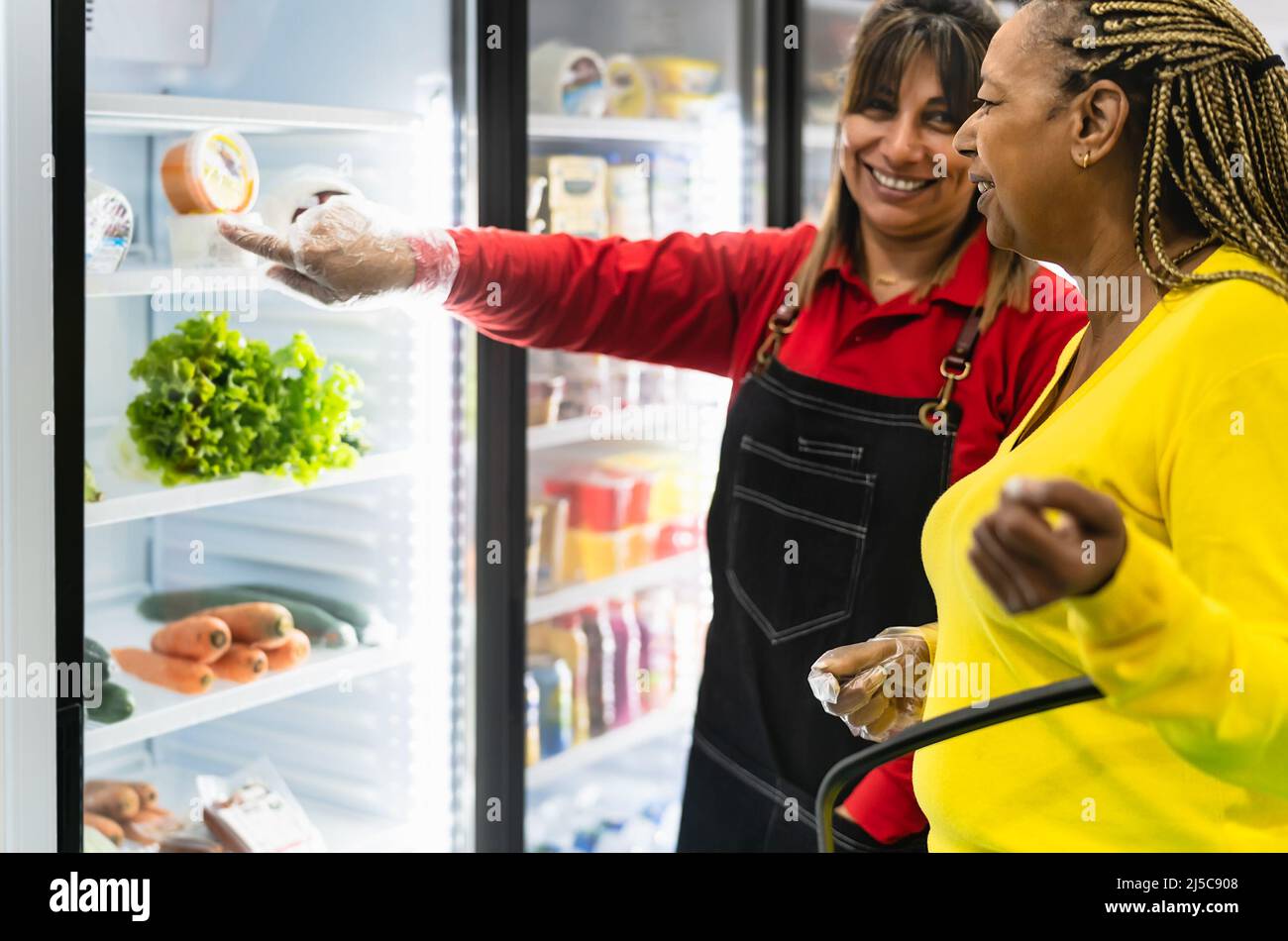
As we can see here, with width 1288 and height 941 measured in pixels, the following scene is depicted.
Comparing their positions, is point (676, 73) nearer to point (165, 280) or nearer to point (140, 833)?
point (165, 280)

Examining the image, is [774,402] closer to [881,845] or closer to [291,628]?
[881,845]

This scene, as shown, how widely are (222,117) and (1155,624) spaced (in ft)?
4.30

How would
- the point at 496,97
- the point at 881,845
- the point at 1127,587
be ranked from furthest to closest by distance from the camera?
the point at 496,97
the point at 881,845
the point at 1127,587

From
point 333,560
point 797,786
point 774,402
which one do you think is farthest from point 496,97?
point 797,786

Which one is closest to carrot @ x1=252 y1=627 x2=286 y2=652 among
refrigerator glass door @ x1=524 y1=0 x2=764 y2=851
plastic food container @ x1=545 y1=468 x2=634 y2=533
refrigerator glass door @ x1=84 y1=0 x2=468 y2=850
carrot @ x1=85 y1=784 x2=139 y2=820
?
refrigerator glass door @ x1=84 y1=0 x2=468 y2=850

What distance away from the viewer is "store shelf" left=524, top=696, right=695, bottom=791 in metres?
2.34

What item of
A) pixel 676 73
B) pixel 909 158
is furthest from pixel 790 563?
pixel 676 73

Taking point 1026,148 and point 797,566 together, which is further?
point 797,566

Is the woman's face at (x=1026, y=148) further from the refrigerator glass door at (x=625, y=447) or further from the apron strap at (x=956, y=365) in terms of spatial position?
the refrigerator glass door at (x=625, y=447)

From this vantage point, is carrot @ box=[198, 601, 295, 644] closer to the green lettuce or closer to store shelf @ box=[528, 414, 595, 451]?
the green lettuce

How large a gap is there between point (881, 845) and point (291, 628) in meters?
0.90

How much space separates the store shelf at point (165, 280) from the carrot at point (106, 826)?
69 cm

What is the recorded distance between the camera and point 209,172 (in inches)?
66.0
